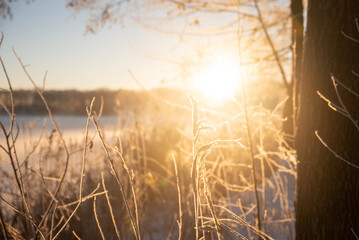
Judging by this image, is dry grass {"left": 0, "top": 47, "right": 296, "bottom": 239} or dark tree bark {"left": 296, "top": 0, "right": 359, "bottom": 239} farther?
dry grass {"left": 0, "top": 47, "right": 296, "bottom": 239}

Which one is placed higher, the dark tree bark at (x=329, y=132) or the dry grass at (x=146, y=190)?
the dark tree bark at (x=329, y=132)

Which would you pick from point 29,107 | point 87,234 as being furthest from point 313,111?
point 29,107

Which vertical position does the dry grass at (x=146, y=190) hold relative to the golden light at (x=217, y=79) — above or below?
below

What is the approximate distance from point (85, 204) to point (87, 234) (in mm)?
509

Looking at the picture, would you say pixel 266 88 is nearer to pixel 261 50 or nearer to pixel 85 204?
pixel 261 50

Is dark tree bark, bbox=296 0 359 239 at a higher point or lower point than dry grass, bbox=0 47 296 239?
higher

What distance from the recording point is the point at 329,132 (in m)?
1.69

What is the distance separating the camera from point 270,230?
294cm

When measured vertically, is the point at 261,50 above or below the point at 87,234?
above

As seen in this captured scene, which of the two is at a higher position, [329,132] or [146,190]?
[329,132]

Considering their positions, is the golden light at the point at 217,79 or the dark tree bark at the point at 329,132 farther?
the golden light at the point at 217,79

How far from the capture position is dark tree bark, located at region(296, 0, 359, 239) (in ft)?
5.39

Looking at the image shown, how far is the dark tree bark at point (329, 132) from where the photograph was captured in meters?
1.64

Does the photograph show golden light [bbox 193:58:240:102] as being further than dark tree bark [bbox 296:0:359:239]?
Yes
